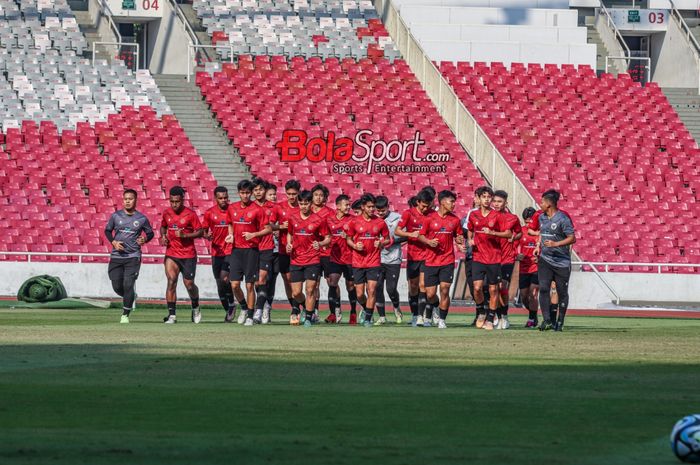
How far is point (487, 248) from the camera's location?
2095 cm

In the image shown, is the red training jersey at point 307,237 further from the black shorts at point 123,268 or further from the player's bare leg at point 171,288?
the black shorts at point 123,268

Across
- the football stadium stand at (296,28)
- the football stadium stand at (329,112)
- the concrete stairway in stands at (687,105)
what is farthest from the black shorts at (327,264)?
the concrete stairway in stands at (687,105)

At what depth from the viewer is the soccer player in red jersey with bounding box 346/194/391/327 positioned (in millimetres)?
21219

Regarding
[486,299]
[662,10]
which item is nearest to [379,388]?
[486,299]

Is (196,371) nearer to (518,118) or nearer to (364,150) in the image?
(364,150)

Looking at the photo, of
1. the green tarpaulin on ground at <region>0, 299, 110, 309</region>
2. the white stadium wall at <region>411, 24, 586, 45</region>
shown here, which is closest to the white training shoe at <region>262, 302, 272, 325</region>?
the green tarpaulin on ground at <region>0, 299, 110, 309</region>

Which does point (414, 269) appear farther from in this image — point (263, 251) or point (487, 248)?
point (263, 251)

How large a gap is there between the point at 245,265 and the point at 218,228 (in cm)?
153

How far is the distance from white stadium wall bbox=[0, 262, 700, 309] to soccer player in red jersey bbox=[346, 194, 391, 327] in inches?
383

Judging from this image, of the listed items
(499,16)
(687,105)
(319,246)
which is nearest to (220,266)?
(319,246)

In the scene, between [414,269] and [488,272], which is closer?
[488,272]

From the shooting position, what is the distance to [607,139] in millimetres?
41719

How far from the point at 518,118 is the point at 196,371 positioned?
1191 inches

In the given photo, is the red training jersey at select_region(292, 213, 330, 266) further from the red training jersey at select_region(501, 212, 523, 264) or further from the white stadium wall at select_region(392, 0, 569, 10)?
the white stadium wall at select_region(392, 0, 569, 10)
